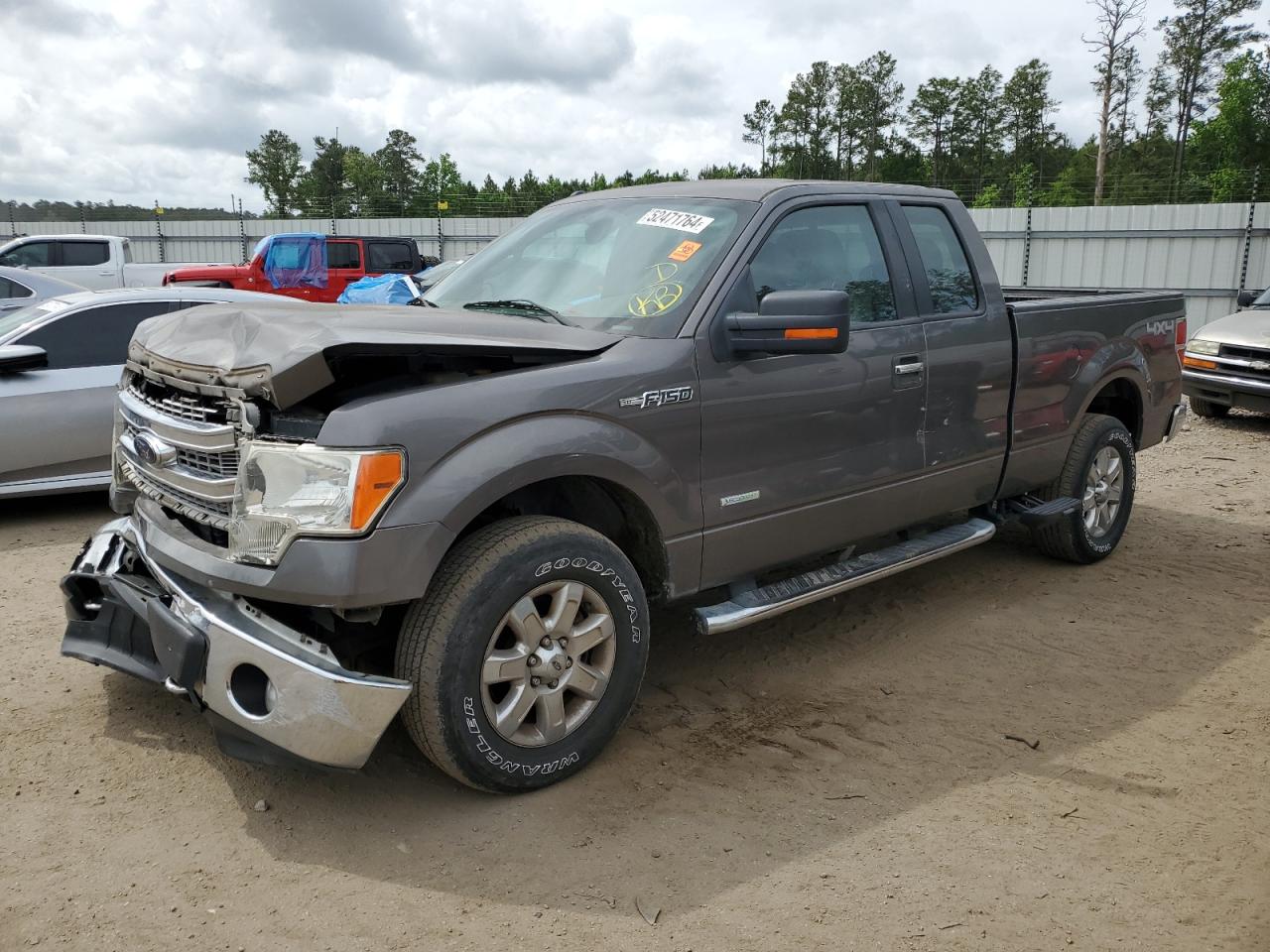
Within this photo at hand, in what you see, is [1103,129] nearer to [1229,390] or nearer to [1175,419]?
[1229,390]

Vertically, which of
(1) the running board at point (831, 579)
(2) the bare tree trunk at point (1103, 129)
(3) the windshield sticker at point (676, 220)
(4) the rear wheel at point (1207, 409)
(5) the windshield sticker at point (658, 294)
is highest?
(2) the bare tree trunk at point (1103, 129)

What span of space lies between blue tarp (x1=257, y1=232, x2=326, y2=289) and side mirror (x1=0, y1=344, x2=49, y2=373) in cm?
1348

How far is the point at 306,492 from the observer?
9.56 feet

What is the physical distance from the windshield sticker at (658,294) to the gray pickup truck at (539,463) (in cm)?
1

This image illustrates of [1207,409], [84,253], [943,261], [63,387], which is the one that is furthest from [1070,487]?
[84,253]

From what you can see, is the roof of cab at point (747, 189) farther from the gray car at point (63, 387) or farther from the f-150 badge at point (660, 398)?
the gray car at point (63, 387)

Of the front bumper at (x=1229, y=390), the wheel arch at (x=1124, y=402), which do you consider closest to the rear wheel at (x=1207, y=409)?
the front bumper at (x=1229, y=390)

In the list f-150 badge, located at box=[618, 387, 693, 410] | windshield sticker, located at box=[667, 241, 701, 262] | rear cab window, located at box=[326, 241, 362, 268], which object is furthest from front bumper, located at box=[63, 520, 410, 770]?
rear cab window, located at box=[326, 241, 362, 268]

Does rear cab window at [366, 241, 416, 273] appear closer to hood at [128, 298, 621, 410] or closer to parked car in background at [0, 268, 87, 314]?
parked car in background at [0, 268, 87, 314]

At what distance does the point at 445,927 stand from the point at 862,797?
4.72 feet

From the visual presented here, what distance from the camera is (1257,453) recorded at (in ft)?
31.1

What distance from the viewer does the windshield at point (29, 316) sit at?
22.0 feet

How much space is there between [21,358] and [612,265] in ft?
14.2

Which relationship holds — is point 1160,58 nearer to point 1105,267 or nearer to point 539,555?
point 1105,267
